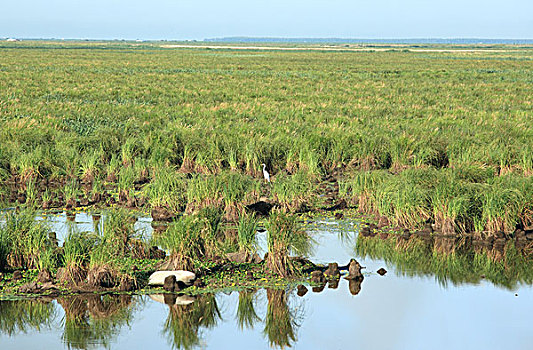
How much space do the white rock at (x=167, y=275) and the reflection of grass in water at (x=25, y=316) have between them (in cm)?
147

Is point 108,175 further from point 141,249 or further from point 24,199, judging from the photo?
point 141,249

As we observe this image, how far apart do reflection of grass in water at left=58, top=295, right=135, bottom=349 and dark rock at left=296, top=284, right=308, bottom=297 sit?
2.36 meters

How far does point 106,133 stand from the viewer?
69.5ft

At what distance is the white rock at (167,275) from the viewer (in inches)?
380

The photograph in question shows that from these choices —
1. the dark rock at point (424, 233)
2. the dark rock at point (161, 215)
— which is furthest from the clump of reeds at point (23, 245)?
the dark rock at point (424, 233)

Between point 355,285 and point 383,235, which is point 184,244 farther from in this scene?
point 383,235

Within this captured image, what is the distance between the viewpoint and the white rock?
9664 millimetres

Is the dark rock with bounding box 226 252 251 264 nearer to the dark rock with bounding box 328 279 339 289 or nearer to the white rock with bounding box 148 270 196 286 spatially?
the white rock with bounding box 148 270 196 286

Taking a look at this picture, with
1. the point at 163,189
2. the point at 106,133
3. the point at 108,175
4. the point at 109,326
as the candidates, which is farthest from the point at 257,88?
the point at 109,326

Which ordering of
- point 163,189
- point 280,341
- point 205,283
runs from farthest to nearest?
1. point 163,189
2. point 205,283
3. point 280,341

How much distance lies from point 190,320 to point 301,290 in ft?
6.07

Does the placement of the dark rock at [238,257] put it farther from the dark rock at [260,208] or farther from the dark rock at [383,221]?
the dark rock at [383,221]

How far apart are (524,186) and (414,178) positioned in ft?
7.41

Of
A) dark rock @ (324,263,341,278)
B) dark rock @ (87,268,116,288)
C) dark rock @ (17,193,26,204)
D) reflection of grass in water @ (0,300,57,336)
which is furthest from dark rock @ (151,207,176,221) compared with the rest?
reflection of grass in water @ (0,300,57,336)
